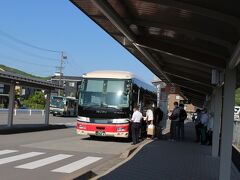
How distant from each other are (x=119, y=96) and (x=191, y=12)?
15.6 metres

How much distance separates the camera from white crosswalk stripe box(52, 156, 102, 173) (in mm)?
12566

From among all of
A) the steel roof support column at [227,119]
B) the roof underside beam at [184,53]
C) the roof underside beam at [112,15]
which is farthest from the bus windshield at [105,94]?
the steel roof support column at [227,119]

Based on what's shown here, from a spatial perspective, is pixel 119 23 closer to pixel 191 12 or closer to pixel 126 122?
pixel 191 12

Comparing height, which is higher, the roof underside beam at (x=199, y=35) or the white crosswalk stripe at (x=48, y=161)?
the roof underside beam at (x=199, y=35)

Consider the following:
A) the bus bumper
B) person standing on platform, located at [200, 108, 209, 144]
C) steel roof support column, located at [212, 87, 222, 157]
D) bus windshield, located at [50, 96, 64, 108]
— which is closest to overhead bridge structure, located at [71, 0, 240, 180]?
steel roof support column, located at [212, 87, 222, 157]

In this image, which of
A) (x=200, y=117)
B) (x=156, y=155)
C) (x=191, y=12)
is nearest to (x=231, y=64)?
(x=191, y=12)

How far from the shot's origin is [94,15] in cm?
966

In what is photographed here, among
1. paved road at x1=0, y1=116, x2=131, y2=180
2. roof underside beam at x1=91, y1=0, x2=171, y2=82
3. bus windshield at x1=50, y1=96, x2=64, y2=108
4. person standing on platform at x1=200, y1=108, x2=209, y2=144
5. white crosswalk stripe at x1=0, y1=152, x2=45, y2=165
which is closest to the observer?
roof underside beam at x1=91, y1=0, x2=171, y2=82

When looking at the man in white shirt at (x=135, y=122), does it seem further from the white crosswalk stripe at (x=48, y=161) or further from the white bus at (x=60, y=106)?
the white bus at (x=60, y=106)

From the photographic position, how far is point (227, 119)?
31.8 feet

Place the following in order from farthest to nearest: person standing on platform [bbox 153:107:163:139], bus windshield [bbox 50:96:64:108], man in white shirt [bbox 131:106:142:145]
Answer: bus windshield [bbox 50:96:64:108] < person standing on platform [bbox 153:107:163:139] < man in white shirt [bbox 131:106:142:145]

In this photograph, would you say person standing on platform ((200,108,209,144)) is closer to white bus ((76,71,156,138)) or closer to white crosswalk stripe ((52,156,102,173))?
white bus ((76,71,156,138))

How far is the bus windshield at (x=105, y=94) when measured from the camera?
74.4ft

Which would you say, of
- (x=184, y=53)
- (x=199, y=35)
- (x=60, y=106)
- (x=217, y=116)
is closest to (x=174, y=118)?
(x=217, y=116)
